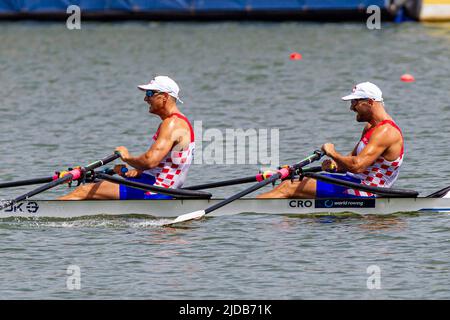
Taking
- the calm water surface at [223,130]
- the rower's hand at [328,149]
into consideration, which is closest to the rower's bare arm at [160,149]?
the calm water surface at [223,130]

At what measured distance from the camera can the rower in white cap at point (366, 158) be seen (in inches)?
713

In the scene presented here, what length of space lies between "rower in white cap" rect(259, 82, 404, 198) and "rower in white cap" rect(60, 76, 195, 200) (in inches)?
56.3

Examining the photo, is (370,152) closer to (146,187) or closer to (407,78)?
(146,187)

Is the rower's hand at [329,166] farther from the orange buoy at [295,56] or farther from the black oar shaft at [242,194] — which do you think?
the orange buoy at [295,56]

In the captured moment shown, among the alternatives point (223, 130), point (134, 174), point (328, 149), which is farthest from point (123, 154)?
point (223, 130)

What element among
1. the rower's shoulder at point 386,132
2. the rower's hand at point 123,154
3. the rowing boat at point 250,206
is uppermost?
the rower's shoulder at point 386,132

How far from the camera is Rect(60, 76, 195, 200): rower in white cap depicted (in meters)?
18.2

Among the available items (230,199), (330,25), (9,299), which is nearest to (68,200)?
(230,199)

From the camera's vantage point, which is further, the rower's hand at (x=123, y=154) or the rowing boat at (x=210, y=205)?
the rowing boat at (x=210, y=205)

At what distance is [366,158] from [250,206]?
184 centimetres

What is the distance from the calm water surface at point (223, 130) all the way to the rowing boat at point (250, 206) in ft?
0.52

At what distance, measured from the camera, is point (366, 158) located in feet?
59.4

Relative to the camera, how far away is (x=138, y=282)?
52.2ft

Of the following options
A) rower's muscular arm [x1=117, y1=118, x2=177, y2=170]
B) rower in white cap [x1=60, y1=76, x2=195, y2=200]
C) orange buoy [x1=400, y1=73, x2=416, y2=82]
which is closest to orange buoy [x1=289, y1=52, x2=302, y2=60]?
orange buoy [x1=400, y1=73, x2=416, y2=82]
